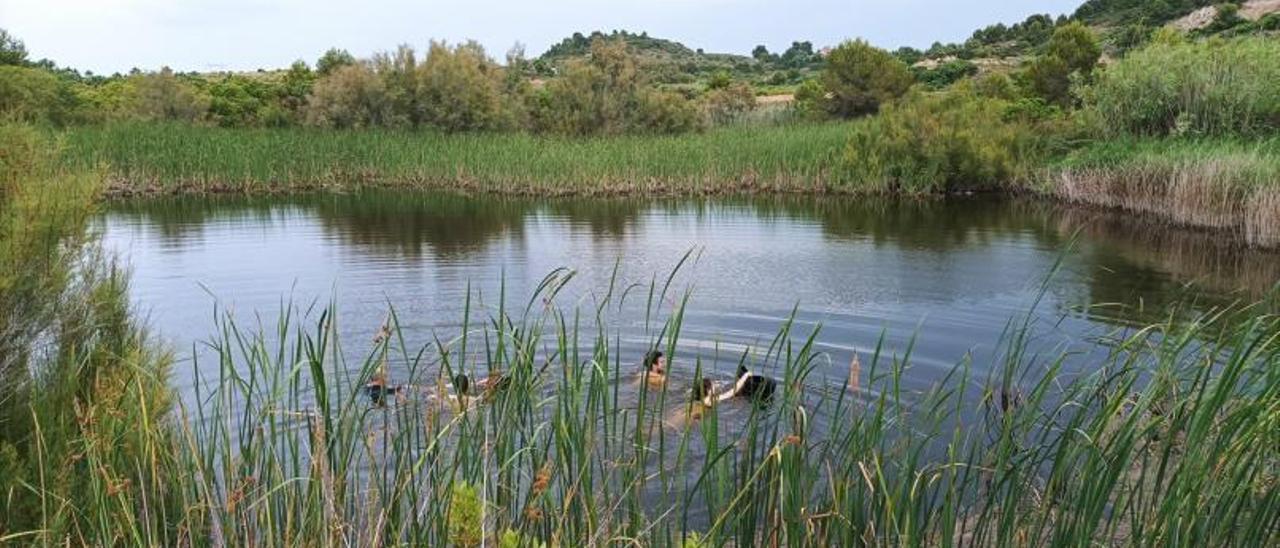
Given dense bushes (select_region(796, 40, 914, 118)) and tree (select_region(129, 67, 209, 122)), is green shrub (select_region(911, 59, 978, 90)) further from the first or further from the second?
tree (select_region(129, 67, 209, 122))

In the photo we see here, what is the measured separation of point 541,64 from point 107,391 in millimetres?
76109

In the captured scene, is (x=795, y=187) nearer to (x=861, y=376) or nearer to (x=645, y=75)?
(x=645, y=75)

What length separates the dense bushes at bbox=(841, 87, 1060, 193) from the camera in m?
24.3

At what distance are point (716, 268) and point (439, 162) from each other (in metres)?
15.1

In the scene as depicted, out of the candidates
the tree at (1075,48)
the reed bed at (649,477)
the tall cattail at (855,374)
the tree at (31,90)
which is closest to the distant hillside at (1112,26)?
the tree at (1075,48)

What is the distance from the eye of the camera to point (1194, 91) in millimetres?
22359

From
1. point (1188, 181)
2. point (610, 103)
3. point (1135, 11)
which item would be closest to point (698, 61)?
point (1135, 11)

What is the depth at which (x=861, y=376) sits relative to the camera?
26.0ft

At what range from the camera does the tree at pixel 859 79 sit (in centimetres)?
3666

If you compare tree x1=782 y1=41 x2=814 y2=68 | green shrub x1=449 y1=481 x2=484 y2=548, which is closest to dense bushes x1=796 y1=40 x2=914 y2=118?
green shrub x1=449 y1=481 x2=484 y2=548

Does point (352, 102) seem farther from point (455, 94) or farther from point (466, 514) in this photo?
point (466, 514)

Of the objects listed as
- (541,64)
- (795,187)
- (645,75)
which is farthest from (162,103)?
(541,64)

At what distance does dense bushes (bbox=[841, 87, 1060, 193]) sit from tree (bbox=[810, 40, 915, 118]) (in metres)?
10.9

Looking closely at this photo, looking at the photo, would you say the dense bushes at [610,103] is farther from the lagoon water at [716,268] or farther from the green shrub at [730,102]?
the lagoon water at [716,268]
